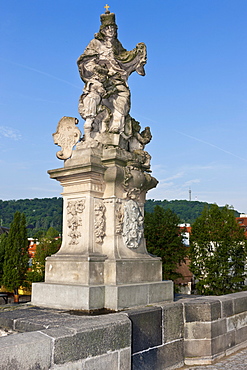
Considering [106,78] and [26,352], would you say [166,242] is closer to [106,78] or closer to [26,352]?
[106,78]

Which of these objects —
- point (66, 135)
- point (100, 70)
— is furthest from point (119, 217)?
point (100, 70)

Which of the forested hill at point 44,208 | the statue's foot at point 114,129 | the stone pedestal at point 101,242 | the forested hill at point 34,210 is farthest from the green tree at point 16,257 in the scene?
the forested hill at point 44,208

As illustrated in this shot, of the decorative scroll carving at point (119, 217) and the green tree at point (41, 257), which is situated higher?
the decorative scroll carving at point (119, 217)

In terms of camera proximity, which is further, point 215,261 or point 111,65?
point 215,261

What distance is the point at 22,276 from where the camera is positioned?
39094 millimetres

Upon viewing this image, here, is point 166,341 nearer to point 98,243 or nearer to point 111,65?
point 98,243

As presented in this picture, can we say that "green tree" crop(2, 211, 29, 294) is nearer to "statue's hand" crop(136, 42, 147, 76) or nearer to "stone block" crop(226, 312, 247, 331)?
"stone block" crop(226, 312, 247, 331)

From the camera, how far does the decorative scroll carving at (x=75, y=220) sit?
6.13m

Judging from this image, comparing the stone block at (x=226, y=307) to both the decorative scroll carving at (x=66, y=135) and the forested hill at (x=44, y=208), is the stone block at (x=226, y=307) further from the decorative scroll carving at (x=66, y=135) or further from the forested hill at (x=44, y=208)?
the forested hill at (x=44, y=208)

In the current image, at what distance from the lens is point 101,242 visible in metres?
6.18

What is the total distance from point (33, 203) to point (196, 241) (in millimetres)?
87707

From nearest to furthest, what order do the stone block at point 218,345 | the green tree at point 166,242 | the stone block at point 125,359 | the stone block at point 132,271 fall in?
A: the stone block at point 125,359, the stone block at point 132,271, the stone block at point 218,345, the green tree at point 166,242

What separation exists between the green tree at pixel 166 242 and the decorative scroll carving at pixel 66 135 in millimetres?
24899

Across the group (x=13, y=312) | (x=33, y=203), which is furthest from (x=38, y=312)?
(x=33, y=203)
